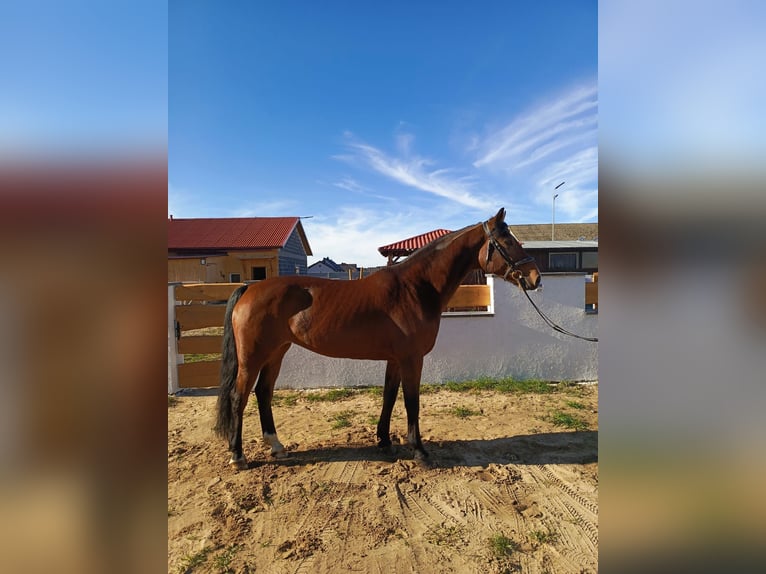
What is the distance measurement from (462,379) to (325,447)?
96.0 inches

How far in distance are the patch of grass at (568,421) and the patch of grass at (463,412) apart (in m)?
0.79

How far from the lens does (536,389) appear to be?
483 centimetres

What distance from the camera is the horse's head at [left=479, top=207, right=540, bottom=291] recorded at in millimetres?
3002

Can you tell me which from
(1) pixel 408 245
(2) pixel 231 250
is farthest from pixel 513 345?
(2) pixel 231 250

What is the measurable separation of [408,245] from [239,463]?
10.2m

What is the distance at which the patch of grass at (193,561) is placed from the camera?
189 cm

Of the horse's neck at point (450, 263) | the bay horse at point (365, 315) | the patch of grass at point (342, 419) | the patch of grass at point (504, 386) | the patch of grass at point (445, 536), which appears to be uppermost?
the horse's neck at point (450, 263)

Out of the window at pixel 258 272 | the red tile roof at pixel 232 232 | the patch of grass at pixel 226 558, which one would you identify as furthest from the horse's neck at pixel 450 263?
the window at pixel 258 272

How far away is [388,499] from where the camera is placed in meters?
2.49

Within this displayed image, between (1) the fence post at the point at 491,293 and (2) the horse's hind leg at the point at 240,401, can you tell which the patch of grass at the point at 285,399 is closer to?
(2) the horse's hind leg at the point at 240,401

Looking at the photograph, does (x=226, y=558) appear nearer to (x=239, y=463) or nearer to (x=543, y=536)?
(x=239, y=463)
